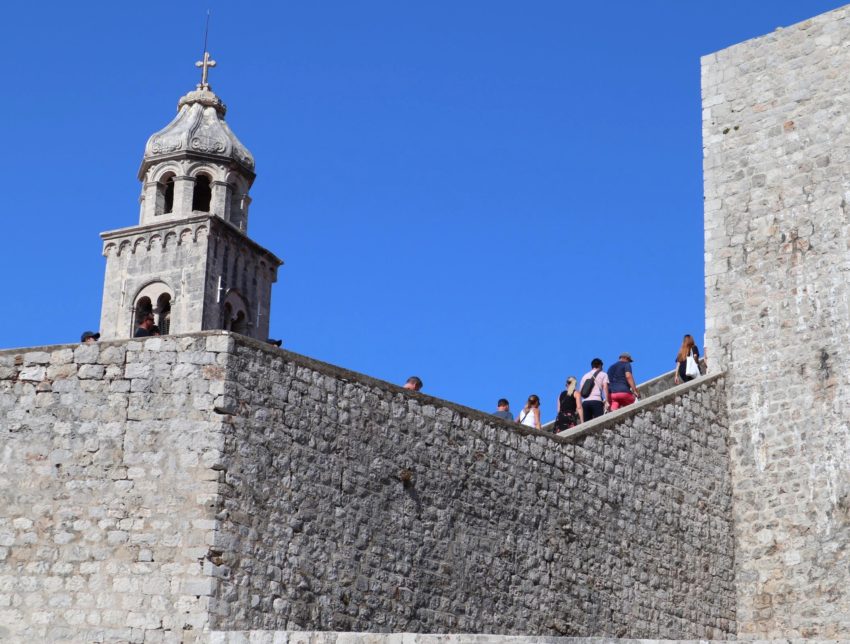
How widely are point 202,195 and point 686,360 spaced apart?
53.5 feet

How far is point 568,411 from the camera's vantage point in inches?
774

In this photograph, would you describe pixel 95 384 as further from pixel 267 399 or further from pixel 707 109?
pixel 707 109

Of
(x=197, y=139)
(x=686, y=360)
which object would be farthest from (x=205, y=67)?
(x=686, y=360)

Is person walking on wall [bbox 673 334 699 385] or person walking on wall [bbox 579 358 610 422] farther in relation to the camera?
person walking on wall [bbox 673 334 699 385]

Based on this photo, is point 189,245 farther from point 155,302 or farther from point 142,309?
point 142,309

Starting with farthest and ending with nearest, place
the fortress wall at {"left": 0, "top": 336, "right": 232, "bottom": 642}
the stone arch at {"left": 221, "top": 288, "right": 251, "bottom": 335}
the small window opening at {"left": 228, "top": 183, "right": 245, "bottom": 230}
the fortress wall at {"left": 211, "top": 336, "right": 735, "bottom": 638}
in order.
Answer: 1. the small window opening at {"left": 228, "top": 183, "right": 245, "bottom": 230}
2. the stone arch at {"left": 221, "top": 288, "right": 251, "bottom": 335}
3. the fortress wall at {"left": 211, "top": 336, "right": 735, "bottom": 638}
4. the fortress wall at {"left": 0, "top": 336, "right": 232, "bottom": 642}

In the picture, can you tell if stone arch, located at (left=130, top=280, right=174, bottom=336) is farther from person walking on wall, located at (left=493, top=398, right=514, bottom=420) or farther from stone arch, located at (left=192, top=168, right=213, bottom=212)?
person walking on wall, located at (left=493, top=398, right=514, bottom=420)

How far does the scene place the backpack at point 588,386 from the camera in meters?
19.6

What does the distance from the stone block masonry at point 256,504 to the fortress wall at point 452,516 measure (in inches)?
0.9

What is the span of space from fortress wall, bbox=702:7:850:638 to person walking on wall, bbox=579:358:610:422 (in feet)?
6.82

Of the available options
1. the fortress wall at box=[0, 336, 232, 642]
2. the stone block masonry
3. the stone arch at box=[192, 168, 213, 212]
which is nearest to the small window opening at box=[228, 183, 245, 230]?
the stone arch at box=[192, 168, 213, 212]

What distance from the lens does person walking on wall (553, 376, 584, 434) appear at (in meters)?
19.6

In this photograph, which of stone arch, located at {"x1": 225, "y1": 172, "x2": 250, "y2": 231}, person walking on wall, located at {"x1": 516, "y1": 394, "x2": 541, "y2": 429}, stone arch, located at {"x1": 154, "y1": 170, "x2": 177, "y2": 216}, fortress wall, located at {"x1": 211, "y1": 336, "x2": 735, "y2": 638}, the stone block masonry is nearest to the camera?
the stone block masonry

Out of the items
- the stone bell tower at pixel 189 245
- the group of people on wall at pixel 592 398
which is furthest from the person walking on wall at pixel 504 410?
the stone bell tower at pixel 189 245
